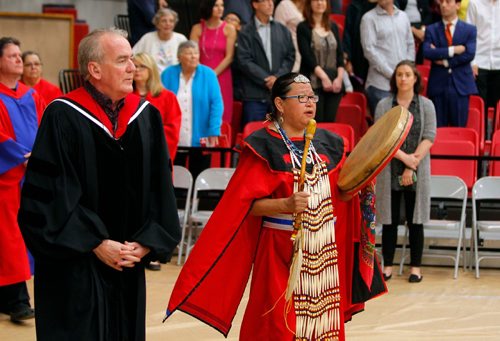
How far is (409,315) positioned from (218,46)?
422 cm

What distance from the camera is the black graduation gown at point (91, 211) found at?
4.11 m

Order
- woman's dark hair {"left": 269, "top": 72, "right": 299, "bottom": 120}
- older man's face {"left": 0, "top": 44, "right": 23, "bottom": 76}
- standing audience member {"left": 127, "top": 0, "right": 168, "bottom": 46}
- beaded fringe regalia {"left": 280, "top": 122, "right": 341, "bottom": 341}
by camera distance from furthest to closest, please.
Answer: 1. standing audience member {"left": 127, "top": 0, "right": 168, "bottom": 46}
2. older man's face {"left": 0, "top": 44, "right": 23, "bottom": 76}
3. woman's dark hair {"left": 269, "top": 72, "right": 299, "bottom": 120}
4. beaded fringe regalia {"left": 280, "top": 122, "right": 341, "bottom": 341}

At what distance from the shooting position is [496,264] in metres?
8.84

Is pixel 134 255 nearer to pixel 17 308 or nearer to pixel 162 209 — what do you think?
pixel 162 209

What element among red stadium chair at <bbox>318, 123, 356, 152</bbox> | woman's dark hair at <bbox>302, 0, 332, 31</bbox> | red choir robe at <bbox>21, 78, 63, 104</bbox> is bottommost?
red stadium chair at <bbox>318, 123, 356, 152</bbox>

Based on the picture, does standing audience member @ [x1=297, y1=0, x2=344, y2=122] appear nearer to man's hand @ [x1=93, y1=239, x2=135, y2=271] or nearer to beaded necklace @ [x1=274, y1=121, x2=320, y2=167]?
beaded necklace @ [x1=274, y1=121, x2=320, y2=167]

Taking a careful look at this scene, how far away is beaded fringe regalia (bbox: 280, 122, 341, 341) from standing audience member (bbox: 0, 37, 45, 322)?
254 cm

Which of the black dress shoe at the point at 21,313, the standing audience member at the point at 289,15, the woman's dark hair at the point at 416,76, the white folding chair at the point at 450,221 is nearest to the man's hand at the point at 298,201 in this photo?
the black dress shoe at the point at 21,313

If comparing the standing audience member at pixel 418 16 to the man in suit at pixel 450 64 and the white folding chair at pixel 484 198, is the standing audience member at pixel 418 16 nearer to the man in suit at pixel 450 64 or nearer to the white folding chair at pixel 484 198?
the man in suit at pixel 450 64

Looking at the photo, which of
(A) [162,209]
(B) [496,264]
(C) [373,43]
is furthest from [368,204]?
(C) [373,43]

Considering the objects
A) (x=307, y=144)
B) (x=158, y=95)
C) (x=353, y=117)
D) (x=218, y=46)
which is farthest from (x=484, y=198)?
(x=307, y=144)

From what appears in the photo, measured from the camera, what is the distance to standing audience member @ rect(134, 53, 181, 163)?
8.53 meters

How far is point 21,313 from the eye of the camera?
6742 millimetres

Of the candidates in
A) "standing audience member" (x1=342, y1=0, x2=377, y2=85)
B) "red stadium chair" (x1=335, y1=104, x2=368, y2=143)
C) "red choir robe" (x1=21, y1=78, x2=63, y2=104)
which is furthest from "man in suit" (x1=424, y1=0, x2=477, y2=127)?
"red choir robe" (x1=21, y1=78, x2=63, y2=104)
